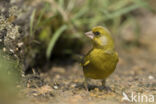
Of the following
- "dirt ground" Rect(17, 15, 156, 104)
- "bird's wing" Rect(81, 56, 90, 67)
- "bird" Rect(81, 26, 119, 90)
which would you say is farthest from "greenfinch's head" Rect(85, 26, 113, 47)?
"dirt ground" Rect(17, 15, 156, 104)

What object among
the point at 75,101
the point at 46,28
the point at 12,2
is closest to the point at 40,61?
the point at 46,28

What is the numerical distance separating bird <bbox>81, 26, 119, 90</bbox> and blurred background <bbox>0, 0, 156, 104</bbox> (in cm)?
39

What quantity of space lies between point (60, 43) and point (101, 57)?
8.72 ft

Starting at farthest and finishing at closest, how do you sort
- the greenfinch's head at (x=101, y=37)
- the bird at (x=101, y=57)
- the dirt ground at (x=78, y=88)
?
the greenfinch's head at (x=101, y=37), the bird at (x=101, y=57), the dirt ground at (x=78, y=88)

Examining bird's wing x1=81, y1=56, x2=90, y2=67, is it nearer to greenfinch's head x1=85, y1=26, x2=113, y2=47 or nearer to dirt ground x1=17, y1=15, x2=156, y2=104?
greenfinch's head x1=85, y1=26, x2=113, y2=47

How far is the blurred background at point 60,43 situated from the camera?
400cm

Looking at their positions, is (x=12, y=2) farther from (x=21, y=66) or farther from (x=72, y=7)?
(x=72, y=7)

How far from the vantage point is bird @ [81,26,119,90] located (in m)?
3.86

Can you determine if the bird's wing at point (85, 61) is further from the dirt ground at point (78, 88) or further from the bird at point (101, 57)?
the dirt ground at point (78, 88)

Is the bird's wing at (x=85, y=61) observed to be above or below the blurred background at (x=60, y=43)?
below

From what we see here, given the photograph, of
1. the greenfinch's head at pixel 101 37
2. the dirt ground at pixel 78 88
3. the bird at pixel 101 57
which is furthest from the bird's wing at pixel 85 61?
the dirt ground at pixel 78 88

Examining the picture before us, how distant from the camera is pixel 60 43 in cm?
643

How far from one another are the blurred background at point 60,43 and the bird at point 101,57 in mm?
387

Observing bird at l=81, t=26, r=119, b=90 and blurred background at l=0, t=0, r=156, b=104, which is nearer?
bird at l=81, t=26, r=119, b=90
